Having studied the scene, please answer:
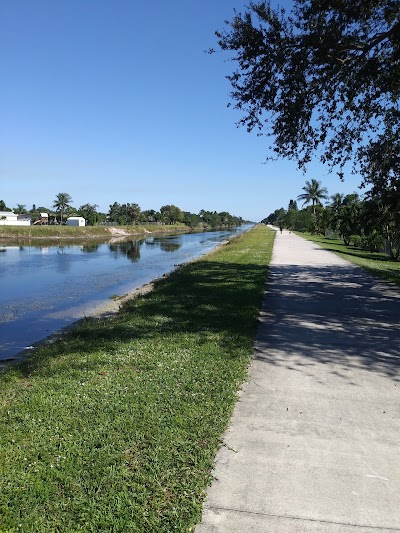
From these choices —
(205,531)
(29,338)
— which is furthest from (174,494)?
(29,338)

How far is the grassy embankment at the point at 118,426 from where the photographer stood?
2625 millimetres

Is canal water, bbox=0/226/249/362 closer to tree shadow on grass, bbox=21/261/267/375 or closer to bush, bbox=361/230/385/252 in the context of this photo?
tree shadow on grass, bbox=21/261/267/375

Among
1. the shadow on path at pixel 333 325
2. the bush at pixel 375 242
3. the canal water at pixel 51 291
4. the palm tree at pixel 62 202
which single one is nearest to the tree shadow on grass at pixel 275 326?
the shadow on path at pixel 333 325

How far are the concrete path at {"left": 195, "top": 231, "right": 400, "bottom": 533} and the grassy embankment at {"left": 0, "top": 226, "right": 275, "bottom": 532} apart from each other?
0.23 meters

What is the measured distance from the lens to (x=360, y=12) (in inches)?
352

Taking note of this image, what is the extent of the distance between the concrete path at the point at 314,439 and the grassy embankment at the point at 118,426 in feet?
0.74

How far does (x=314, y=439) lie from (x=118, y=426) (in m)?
1.69

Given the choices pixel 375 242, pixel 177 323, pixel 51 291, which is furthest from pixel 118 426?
pixel 375 242

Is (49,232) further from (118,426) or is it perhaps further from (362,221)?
(118,426)

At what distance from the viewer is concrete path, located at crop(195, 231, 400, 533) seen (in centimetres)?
267

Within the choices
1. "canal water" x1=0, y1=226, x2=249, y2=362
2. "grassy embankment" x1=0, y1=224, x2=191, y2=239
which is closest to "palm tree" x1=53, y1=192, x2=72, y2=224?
"grassy embankment" x1=0, y1=224, x2=191, y2=239

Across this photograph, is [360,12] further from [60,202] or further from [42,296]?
[60,202]

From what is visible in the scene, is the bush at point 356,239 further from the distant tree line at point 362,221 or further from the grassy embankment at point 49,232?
the grassy embankment at point 49,232

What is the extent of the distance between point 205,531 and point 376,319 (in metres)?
6.62
